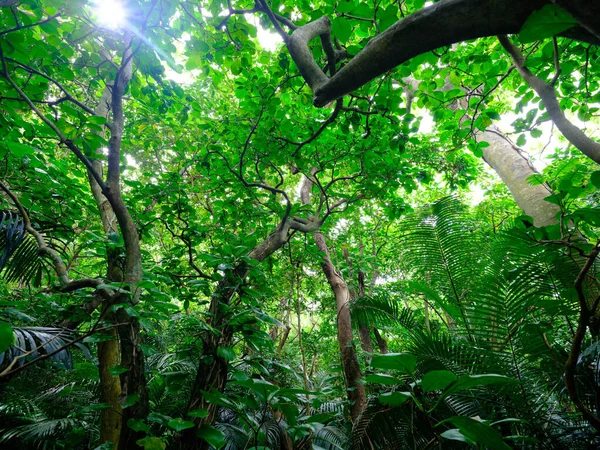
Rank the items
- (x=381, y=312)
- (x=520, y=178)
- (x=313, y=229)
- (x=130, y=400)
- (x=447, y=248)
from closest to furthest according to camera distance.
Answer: (x=130, y=400)
(x=381, y=312)
(x=447, y=248)
(x=520, y=178)
(x=313, y=229)

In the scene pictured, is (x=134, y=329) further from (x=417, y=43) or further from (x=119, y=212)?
(x=417, y=43)

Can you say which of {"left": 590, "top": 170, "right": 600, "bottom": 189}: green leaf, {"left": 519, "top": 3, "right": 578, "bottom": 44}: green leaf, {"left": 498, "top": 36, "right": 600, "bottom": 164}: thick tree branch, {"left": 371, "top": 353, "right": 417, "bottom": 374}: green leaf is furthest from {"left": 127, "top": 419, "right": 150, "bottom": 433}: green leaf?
{"left": 498, "top": 36, "right": 600, "bottom": 164}: thick tree branch

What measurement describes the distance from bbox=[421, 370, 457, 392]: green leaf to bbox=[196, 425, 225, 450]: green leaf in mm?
1023

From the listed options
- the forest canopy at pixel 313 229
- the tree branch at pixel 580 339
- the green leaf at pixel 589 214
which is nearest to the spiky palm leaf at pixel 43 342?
the forest canopy at pixel 313 229

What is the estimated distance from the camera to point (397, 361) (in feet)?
2.75

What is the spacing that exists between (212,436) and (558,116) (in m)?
2.16

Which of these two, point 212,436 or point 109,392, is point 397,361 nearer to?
point 212,436

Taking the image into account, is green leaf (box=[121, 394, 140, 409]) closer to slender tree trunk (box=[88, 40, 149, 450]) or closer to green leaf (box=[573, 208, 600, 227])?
slender tree trunk (box=[88, 40, 149, 450])

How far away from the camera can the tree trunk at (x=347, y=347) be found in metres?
3.89

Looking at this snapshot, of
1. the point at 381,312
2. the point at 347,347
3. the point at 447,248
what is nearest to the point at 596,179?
the point at 447,248

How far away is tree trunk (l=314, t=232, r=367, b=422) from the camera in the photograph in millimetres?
3887

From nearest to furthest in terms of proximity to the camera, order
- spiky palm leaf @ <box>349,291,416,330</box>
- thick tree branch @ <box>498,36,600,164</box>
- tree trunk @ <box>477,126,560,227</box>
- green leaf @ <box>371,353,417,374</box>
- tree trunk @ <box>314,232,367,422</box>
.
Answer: green leaf @ <box>371,353,417,374</box>
thick tree branch @ <box>498,36,600,164</box>
spiky palm leaf @ <box>349,291,416,330</box>
tree trunk @ <box>477,126,560,227</box>
tree trunk @ <box>314,232,367,422</box>

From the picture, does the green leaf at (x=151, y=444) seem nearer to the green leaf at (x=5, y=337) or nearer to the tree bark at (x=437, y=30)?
the green leaf at (x=5, y=337)

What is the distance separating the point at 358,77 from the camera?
109 cm
